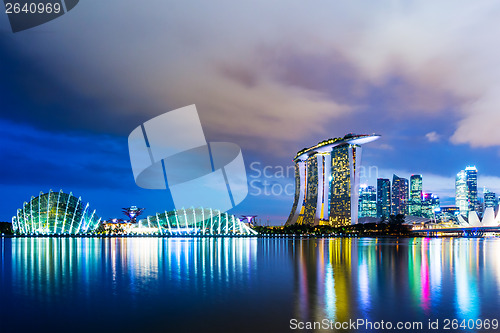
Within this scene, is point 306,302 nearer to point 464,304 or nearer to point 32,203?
point 464,304

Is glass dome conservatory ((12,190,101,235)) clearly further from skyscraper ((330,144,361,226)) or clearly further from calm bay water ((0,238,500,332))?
calm bay water ((0,238,500,332))

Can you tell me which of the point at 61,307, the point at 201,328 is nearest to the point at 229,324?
the point at 201,328

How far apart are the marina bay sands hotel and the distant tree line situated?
815 cm

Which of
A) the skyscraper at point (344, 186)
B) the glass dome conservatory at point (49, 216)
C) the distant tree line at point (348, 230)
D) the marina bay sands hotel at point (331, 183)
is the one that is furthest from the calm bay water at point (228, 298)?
the marina bay sands hotel at point (331, 183)

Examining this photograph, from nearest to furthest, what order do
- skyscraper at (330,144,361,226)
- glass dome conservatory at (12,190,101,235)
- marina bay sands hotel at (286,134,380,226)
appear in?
glass dome conservatory at (12,190,101,235) < skyscraper at (330,144,361,226) < marina bay sands hotel at (286,134,380,226)

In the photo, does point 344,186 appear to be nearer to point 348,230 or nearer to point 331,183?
point 331,183

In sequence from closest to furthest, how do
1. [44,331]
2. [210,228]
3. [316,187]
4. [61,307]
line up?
[44,331], [61,307], [210,228], [316,187]

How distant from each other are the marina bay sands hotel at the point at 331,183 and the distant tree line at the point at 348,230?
8.15 m

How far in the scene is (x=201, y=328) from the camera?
47.9ft

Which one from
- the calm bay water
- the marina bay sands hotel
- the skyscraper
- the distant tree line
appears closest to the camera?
the calm bay water

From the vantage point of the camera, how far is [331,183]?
187 meters

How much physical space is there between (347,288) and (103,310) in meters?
11.4

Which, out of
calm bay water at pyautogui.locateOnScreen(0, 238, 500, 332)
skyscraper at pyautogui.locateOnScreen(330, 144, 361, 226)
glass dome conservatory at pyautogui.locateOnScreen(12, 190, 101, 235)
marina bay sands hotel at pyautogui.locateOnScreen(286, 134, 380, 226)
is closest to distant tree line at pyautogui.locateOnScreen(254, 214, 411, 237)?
skyscraper at pyautogui.locateOnScreen(330, 144, 361, 226)

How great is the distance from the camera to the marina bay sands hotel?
173750 mm
